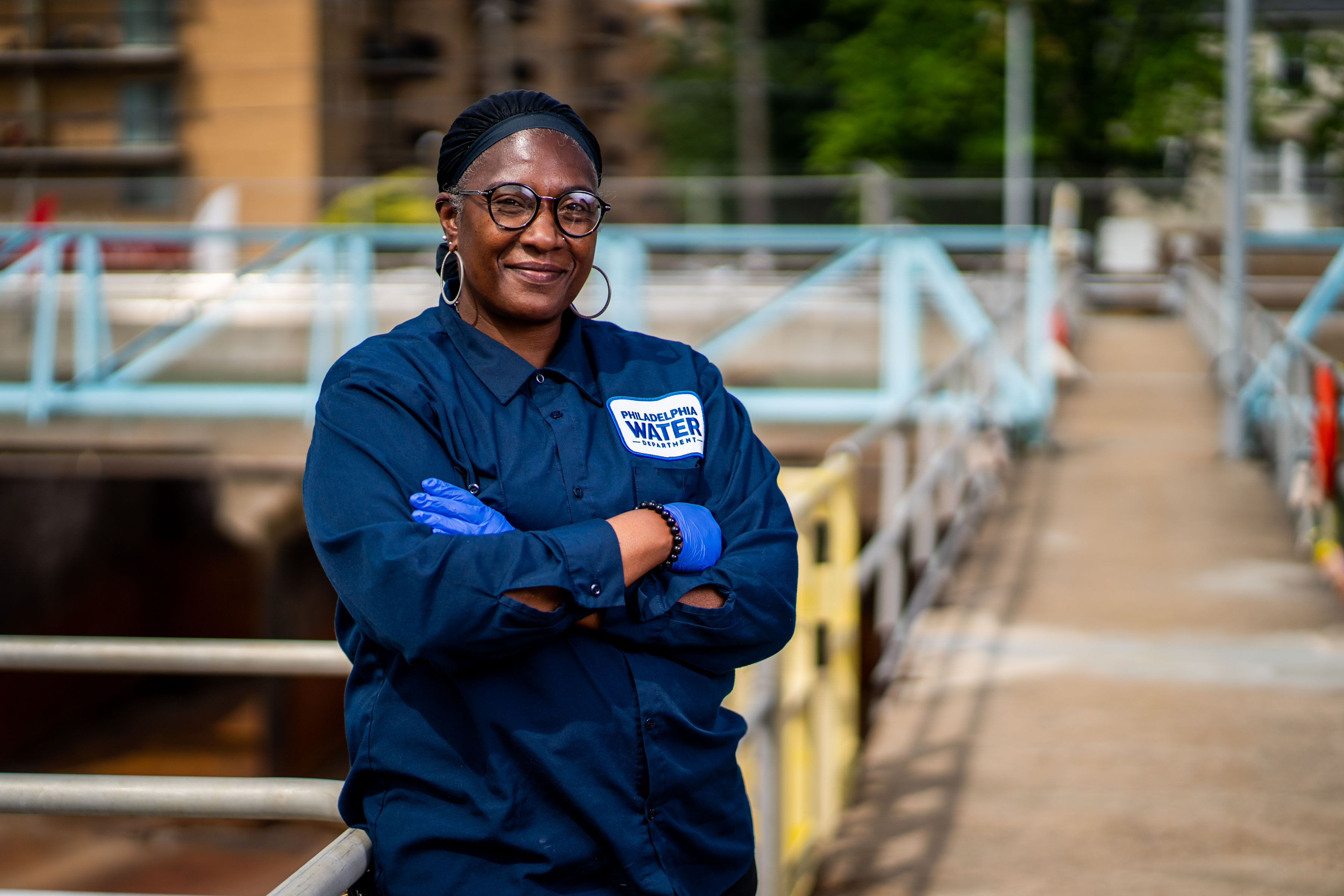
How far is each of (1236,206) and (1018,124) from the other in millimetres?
18050

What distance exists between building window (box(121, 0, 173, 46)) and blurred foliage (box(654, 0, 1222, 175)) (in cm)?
1622

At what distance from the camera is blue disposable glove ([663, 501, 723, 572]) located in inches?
73.9

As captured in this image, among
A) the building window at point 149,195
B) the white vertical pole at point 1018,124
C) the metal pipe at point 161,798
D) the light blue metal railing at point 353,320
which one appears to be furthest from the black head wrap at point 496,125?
the building window at point 149,195

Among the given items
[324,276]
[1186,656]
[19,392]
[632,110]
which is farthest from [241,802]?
[632,110]

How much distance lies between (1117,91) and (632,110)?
21.1 m

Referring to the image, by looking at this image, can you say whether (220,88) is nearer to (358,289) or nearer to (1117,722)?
(358,289)

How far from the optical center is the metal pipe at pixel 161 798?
1.76 metres

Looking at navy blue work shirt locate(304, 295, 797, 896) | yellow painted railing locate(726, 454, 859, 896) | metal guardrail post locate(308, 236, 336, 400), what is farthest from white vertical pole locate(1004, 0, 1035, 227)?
navy blue work shirt locate(304, 295, 797, 896)

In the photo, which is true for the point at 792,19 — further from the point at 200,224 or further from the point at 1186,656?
the point at 1186,656

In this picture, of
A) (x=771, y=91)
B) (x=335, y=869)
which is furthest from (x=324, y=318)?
(x=771, y=91)

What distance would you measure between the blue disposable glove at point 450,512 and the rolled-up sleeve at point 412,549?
0.02m

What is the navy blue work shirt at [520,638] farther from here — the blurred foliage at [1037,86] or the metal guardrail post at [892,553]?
the blurred foliage at [1037,86]

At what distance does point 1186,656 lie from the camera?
19.0 feet

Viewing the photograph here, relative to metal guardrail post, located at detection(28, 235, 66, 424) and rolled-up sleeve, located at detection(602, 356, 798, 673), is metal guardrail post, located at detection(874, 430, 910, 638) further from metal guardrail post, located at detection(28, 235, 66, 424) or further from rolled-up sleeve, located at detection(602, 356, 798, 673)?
metal guardrail post, located at detection(28, 235, 66, 424)
